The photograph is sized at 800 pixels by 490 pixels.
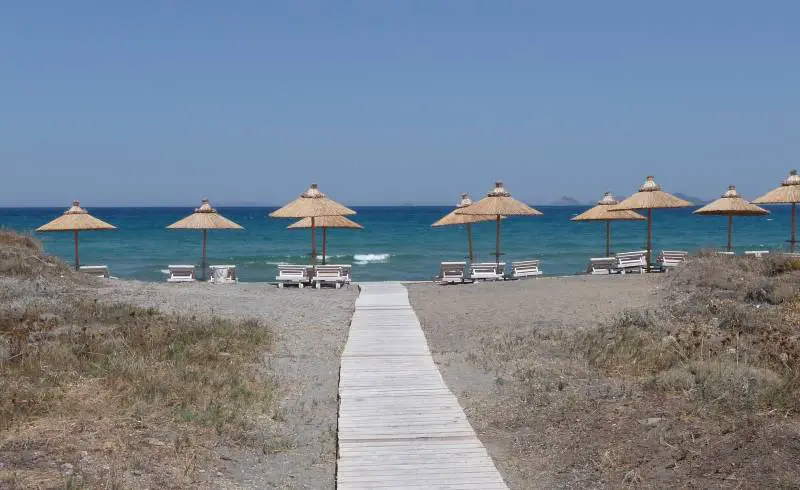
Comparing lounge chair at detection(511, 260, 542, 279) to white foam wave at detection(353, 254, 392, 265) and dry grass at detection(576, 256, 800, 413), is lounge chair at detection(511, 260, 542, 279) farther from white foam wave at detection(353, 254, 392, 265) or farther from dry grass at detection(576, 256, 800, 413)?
white foam wave at detection(353, 254, 392, 265)

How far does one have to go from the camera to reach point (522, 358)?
10.2 meters

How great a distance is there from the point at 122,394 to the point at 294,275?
1251 cm

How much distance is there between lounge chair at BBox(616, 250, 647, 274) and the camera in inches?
874

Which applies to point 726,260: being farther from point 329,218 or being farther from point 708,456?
point 708,456

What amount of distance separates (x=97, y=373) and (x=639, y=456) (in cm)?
555

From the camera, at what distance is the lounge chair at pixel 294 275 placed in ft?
65.3

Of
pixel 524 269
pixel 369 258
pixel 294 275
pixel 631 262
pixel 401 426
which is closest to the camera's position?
pixel 401 426

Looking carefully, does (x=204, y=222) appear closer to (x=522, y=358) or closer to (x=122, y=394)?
(x=522, y=358)

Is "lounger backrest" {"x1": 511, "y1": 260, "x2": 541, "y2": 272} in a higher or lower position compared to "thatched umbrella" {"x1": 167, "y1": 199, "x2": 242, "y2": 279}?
lower

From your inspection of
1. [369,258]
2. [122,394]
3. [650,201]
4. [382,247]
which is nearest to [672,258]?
[650,201]

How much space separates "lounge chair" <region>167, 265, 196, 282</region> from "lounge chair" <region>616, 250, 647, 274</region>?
39.6 ft

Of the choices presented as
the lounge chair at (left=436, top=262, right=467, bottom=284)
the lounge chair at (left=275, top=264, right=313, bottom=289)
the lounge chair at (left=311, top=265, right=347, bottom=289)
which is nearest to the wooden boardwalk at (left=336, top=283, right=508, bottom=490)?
the lounge chair at (left=311, top=265, right=347, bottom=289)

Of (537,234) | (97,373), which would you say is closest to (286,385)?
(97,373)

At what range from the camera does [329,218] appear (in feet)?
72.9
